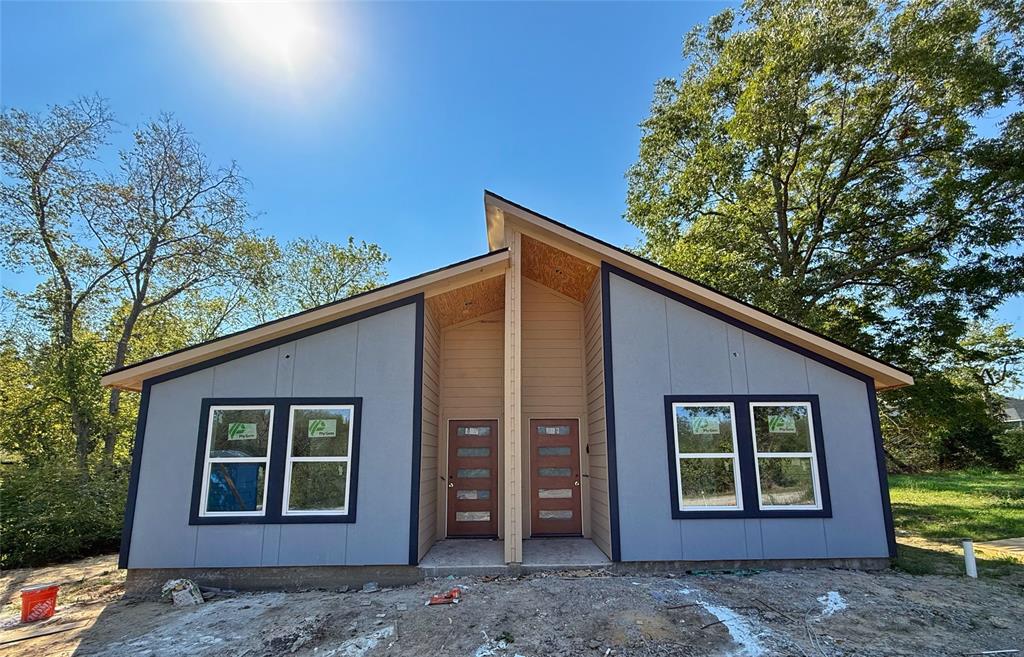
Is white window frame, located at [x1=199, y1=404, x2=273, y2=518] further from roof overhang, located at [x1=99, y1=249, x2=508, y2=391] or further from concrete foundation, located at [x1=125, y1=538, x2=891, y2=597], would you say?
roof overhang, located at [x1=99, y1=249, x2=508, y2=391]

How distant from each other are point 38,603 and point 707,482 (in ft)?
25.5

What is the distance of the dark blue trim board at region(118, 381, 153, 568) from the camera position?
5.95 metres

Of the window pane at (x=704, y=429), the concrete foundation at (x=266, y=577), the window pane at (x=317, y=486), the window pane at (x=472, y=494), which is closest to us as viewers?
the concrete foundation at (x=266, y=577)

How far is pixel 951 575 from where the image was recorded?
6105mm

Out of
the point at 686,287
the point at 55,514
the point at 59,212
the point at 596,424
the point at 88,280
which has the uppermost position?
the point at 59,212

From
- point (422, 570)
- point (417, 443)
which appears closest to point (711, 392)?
point (417, 443)

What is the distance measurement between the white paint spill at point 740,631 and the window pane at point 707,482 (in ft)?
5.12

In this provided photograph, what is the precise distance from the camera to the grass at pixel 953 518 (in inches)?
→ 263

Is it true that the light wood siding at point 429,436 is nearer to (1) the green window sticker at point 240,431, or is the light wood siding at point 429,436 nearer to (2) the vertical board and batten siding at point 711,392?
(1) the green window sticker at point 240,431

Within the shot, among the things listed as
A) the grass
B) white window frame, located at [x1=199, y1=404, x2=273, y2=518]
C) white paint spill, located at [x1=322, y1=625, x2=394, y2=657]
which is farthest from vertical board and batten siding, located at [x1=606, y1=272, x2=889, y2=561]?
white window frame, located at [x1=199, y1=404, x2=273, y2=518]

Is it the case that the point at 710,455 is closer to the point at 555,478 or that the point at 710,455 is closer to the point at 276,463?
the point at 555,478

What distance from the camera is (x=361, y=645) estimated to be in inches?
169

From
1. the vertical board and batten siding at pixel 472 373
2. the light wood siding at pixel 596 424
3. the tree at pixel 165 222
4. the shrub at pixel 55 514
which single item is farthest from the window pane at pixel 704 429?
the tree at pixel 165 222

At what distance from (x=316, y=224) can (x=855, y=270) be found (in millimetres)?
19798
